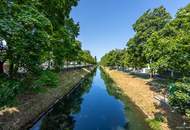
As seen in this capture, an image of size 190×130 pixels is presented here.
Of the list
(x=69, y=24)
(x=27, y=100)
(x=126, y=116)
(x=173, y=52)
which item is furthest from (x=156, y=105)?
(x=69, y=24)

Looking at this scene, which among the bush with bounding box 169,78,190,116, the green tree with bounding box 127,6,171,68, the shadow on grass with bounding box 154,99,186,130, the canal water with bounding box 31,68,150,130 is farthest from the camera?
the green tree with bounding box 127,6,171,68

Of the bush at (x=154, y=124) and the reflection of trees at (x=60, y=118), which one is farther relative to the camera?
the reflection of trees at (x=60, y=118)

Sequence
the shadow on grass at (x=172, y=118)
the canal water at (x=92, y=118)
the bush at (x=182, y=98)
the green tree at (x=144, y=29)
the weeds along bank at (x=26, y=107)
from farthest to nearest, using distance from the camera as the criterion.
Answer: the green tree at (x=144, y=29)
the canal water at (x=92, y=118)
the shadow on grass at (x=172, y=118)
the weeds along bank at (x=26, y=107)
the bush at (x=182, y=98)

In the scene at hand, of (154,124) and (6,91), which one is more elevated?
(6,91)

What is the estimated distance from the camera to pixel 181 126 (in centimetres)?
1227

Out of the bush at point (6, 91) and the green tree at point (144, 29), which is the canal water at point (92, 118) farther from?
the green tree at point (144, 29)

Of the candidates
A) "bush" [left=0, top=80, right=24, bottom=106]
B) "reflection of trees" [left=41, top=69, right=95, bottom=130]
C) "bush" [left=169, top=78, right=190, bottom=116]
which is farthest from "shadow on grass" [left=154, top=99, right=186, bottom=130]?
"bush" [left=0, top=80, right=24, bottom=106]

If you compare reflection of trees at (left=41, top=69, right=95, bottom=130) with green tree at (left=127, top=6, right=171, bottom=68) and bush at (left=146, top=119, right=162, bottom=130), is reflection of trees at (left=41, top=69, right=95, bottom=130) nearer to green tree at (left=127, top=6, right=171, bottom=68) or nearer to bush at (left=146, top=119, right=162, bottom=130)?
bush at (left=146, top=119, right=162, bottom=130)

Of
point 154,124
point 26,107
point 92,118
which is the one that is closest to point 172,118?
point 154,124

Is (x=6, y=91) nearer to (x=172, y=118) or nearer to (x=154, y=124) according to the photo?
(x=154, y=124)

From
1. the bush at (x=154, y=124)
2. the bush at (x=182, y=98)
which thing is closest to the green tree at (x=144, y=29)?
the bush at (x=154, y=124)

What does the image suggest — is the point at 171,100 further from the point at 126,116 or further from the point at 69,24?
the point at 69,24

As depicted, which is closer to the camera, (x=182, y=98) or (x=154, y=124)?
(x=182, y=98)

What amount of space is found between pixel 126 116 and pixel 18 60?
11.1m
